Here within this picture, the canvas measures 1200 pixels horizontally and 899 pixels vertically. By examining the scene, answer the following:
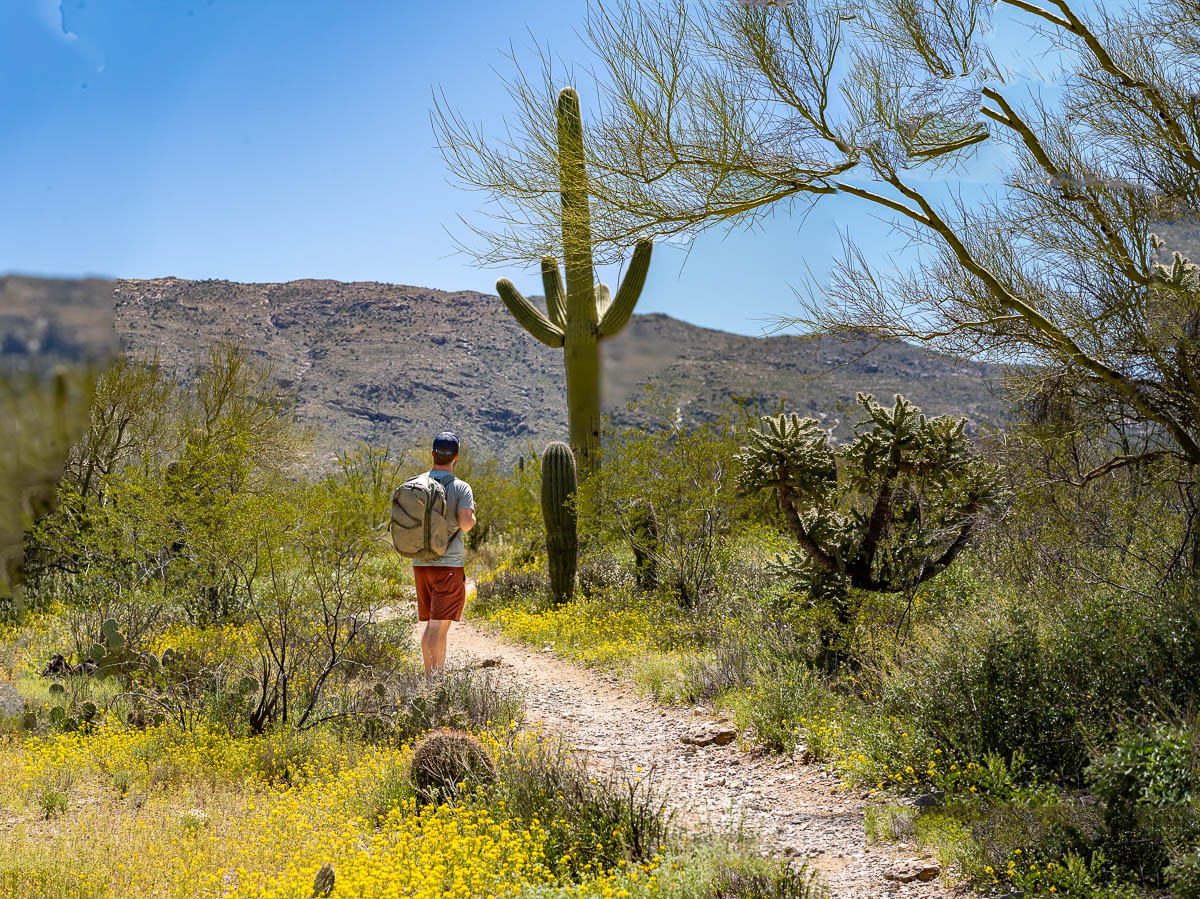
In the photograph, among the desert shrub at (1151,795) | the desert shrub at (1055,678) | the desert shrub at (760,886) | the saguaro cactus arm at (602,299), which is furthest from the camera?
the saguaro cactus arm at (602,299)

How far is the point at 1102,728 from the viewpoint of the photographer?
13.7ft

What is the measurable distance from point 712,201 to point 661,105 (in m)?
0.80

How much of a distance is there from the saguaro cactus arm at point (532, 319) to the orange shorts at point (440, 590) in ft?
22.3

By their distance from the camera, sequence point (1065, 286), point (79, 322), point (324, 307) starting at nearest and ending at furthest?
point (1065, 286)
point (79, 322)
point (324, 307)

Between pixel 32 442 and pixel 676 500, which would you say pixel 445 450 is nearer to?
pixel 676 500

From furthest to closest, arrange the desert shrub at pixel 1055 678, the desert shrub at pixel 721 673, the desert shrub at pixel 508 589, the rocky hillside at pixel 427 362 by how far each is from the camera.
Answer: the rocky hillside at pixel 427 362 < the desert shrub at pixel 508 589 < the desert shrub at pixel 721 673 < the desert shrub at pixel 1055 678

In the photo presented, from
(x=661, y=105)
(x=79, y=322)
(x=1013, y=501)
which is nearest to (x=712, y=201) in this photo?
(x=661, y=105)

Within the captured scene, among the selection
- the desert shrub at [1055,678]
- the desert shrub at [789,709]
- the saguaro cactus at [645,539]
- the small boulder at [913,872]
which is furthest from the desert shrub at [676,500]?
the small boulder at [913,872]

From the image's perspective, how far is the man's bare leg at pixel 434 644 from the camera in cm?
667

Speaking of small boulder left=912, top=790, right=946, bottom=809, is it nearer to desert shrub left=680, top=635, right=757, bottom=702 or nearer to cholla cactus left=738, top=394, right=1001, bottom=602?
desert shrub left=680, top=635, right=757, bottom=702

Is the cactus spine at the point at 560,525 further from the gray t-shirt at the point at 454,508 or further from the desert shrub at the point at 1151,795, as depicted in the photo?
the desert shrub at the point at 1151,795

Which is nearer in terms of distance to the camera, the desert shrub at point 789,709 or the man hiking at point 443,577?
the desert shrub at point 789,709

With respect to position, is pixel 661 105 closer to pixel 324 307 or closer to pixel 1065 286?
pixel 1065 286

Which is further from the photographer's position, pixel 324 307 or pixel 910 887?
pixel 324 307
